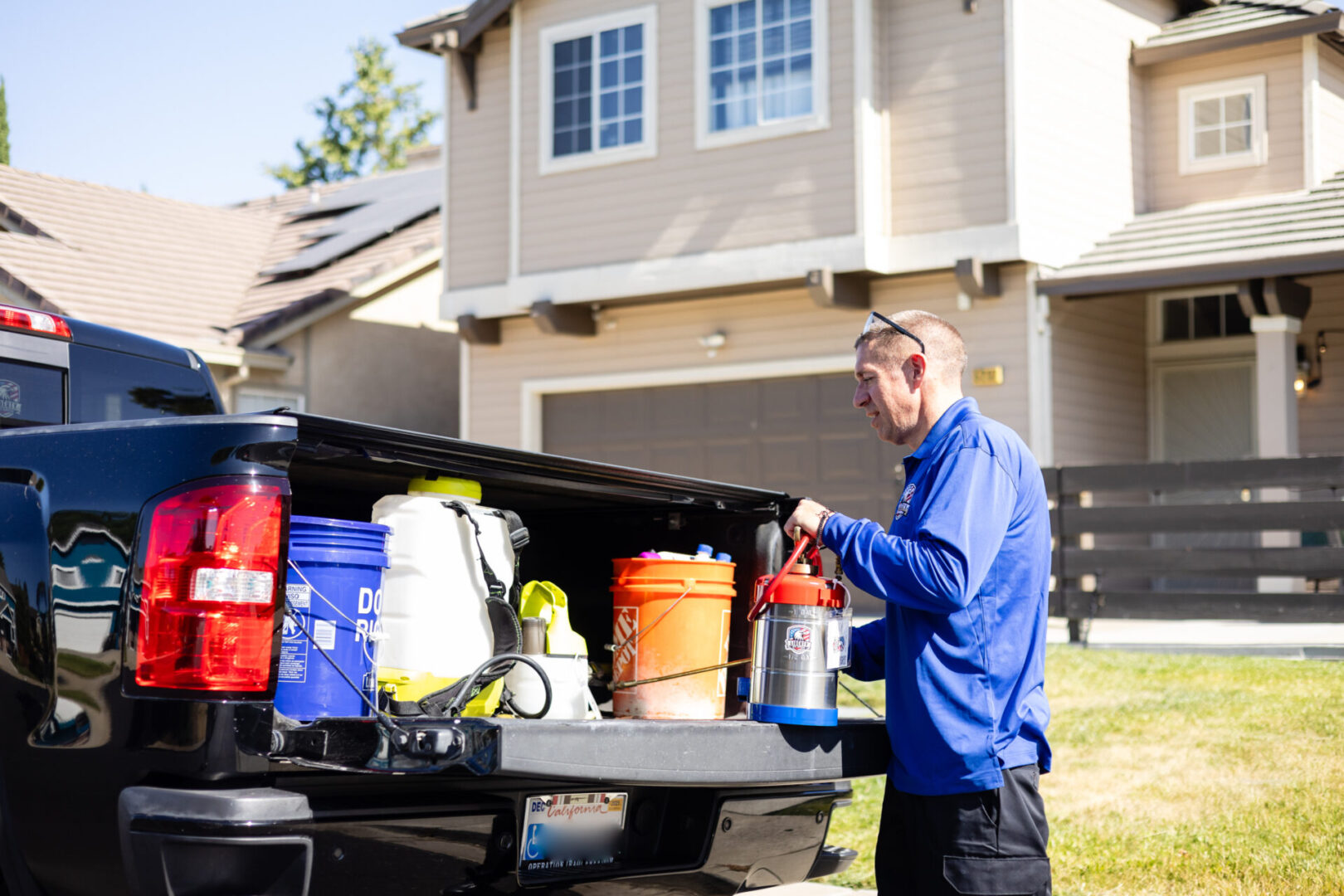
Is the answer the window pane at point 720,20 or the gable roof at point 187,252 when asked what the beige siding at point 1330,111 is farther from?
the gable roof at point 187,252

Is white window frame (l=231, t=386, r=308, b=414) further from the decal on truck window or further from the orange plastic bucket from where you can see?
the orange plastic bucket

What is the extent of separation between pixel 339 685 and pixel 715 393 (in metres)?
12.2

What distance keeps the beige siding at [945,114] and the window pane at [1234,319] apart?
3552mm

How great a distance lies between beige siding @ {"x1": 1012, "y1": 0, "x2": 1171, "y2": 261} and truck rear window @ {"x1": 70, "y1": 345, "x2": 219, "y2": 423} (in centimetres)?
956

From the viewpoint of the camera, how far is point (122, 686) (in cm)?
278

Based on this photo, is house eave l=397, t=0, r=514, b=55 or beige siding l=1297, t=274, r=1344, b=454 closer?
beige siding l=1297, t=274, r=1344, b=454

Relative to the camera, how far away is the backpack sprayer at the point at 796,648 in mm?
3299

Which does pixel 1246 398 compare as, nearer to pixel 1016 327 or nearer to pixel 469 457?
pixel 1016 327

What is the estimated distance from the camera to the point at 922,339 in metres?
3.37

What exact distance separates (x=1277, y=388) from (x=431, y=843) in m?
11.7

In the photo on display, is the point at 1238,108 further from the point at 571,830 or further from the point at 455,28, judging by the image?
the point at 571,830

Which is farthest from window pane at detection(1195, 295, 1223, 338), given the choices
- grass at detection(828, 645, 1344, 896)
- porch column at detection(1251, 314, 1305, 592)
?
grass at detection(828, 645, 1344, 896)

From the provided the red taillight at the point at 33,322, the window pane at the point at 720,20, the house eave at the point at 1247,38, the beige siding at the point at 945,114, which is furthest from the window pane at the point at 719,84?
the red taillight at the point at 33,322

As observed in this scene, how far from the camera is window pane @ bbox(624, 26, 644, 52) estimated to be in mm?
14930
